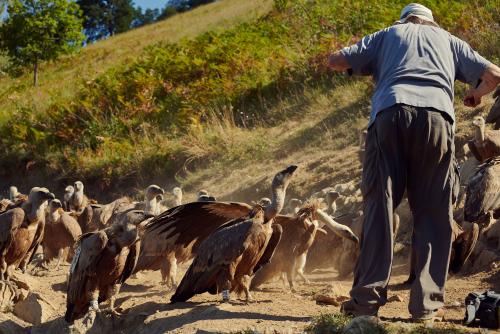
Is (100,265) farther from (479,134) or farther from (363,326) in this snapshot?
(479,134)

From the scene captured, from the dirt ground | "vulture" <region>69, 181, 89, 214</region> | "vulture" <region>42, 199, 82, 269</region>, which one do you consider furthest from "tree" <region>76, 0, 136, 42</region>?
the dirt ground

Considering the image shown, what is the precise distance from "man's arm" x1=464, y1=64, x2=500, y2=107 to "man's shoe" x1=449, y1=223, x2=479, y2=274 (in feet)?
9.79

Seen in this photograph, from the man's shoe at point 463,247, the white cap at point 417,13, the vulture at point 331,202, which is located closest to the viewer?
the white cap at point 417,13

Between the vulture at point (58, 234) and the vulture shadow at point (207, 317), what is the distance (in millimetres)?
5275

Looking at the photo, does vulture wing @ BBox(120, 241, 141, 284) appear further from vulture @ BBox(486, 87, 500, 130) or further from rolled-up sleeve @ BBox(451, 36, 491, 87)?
vulture @ BBox(486, 87, 500, 130)

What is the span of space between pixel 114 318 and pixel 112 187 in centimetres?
1108

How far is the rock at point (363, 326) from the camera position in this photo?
22.3 feet

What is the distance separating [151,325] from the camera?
8.84 meters

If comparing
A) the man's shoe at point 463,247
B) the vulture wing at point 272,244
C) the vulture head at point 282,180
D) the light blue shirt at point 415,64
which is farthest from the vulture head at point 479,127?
the light blue shirt at point 415,64

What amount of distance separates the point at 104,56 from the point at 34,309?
2748 cm

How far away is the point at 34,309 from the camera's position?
10.8 m

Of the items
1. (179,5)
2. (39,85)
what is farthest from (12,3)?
(179,5)

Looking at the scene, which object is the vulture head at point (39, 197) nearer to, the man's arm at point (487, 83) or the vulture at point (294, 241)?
the vulture at point (294, 241)

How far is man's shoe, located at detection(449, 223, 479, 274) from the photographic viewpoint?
33.2ft
